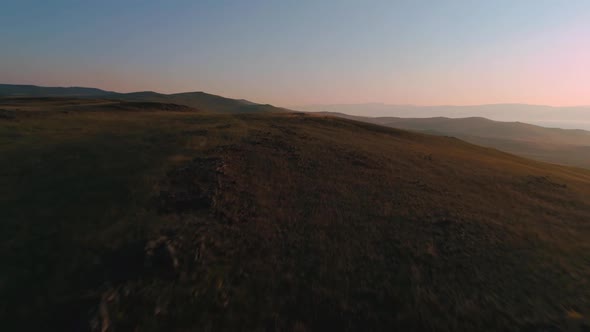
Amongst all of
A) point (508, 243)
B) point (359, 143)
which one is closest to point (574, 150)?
point (359, 143)

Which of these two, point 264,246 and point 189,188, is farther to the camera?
point 189,188

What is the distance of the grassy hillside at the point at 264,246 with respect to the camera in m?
9.21

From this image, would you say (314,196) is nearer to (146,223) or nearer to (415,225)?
(415,225)

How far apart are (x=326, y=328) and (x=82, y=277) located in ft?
30.1

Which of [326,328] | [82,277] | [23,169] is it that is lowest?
[326,328]

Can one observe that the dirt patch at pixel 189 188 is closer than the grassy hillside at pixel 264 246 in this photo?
No

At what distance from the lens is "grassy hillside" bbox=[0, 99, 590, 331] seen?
9211mm

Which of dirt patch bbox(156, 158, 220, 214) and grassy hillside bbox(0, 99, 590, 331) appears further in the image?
dirt patch bbox(156, 158, 220, 214)

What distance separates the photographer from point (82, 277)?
982cm

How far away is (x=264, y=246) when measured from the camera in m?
12.8

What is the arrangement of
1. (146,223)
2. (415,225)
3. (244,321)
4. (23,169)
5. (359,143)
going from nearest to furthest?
(244,321) < (146,223) < (415,225) < (23,169) < (359,143)

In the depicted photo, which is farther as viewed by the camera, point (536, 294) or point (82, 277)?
point (536, 294)

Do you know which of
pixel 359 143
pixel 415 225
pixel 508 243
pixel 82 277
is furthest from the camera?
pixel 359 143

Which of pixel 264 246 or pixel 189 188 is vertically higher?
pixel 189 188
